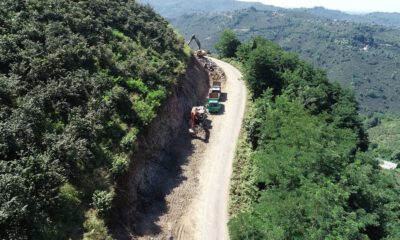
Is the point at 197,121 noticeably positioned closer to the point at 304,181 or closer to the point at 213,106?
the point at 213,106

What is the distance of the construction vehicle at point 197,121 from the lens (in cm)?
4436

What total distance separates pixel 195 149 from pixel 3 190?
23.9 m

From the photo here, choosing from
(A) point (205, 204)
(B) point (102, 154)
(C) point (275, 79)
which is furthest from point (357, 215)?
(C) point (275, 79)

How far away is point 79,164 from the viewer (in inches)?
1049

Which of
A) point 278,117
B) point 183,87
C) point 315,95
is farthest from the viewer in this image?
point 315,95

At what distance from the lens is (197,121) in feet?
149

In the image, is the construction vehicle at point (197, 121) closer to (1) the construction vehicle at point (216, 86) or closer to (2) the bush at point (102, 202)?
(1) the construction vehicle at point (216, 86)

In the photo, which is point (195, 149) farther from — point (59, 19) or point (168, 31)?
point (168, 31)

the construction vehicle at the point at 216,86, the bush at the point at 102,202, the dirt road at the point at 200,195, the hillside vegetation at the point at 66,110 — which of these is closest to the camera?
the hillside vegetation at the point at 66,110

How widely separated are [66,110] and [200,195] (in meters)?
14.6

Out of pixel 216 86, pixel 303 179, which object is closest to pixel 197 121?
pixel 216 86

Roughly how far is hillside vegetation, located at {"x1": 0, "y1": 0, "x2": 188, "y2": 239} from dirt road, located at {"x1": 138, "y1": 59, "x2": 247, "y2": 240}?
5.44 m

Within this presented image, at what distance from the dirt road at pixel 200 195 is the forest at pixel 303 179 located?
4.46 feet

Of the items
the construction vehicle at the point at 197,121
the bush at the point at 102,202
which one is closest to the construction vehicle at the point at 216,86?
the construction vehicle at the point at 197,121
